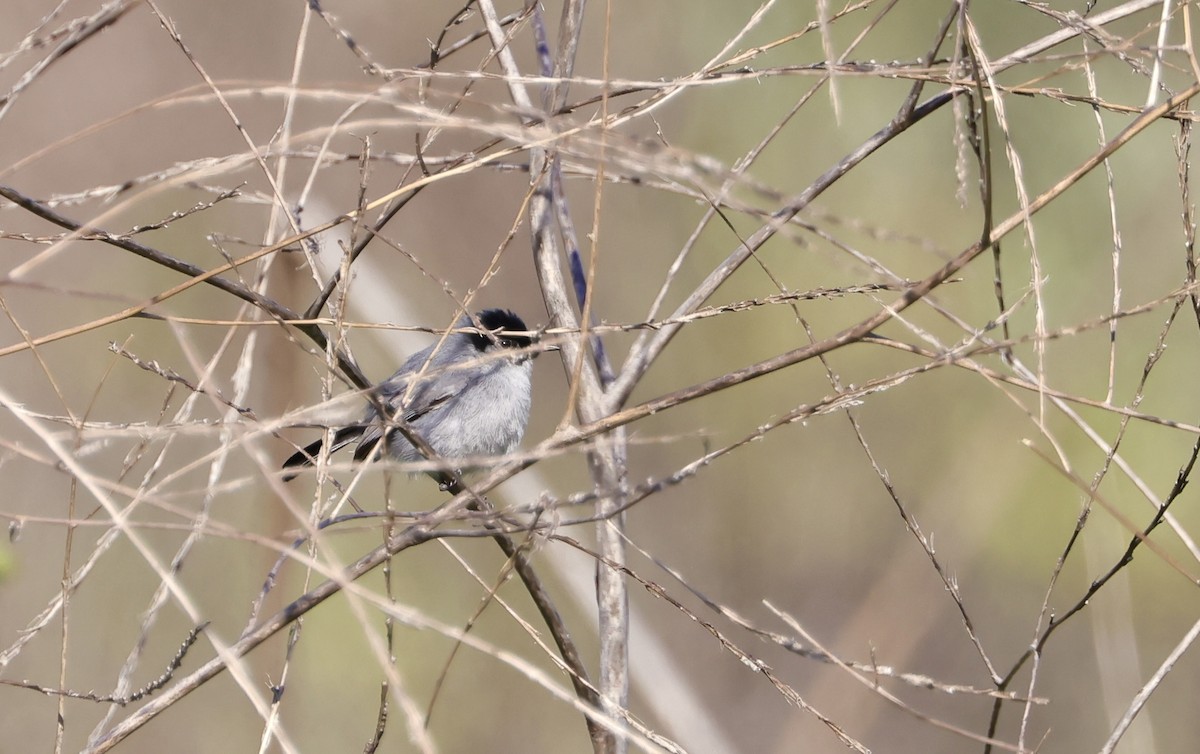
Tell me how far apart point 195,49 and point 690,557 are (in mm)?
3396

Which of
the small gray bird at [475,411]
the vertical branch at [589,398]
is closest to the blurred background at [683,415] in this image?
the small gray bird at [475,411]

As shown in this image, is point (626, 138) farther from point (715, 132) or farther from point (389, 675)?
point (715, 132)

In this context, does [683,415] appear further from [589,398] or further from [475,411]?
[589,398]

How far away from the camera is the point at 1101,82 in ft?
17.5

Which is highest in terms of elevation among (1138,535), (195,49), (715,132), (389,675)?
(715,132)

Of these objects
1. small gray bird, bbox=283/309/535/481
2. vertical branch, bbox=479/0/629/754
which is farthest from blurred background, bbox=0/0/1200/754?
vertical branch, bbox=479/0/629/754

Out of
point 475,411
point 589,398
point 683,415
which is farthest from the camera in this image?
point 683,415

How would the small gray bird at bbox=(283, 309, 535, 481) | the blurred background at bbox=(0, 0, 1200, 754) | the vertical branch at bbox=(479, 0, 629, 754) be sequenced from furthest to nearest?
the blurred background at bbox=(0, 0, 1200, 754) < the small gray bird at bbox=(283, 309, 535, 481) < the vertical branch at bbox=(479, 0, 629, 754)

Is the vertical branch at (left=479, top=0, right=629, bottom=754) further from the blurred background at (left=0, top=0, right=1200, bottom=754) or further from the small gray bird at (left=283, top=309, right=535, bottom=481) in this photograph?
the small gray bird at (left=283, top=309, right=535, bottom=481)

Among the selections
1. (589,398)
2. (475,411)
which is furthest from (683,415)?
(589,398)

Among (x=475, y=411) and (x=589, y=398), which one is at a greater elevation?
(x=475, y=411)

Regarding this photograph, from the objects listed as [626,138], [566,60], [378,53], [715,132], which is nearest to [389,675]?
[626,138]

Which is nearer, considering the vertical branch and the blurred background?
the vertical branch

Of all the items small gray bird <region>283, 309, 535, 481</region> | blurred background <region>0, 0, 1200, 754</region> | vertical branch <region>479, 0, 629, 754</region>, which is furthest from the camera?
blurred background <region>0, 0, 1200, 754</region>
